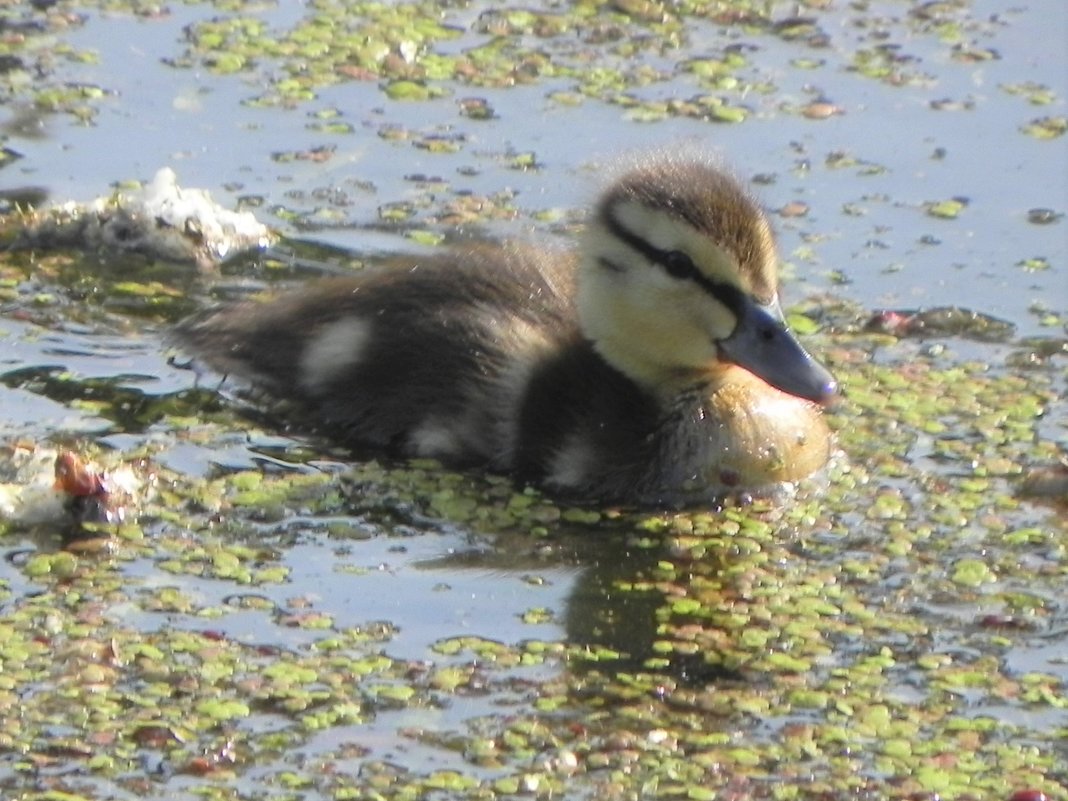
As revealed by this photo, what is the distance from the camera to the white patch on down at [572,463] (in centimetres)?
494

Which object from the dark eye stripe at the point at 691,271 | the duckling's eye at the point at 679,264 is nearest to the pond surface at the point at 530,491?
the dark eye stripe at the point at 691,271

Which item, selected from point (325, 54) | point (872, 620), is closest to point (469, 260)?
point (872, 620)

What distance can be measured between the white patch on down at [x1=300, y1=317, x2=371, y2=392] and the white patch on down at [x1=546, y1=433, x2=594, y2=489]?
56cm

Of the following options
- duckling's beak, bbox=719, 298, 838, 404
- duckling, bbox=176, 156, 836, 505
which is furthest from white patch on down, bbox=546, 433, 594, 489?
duckling's beak, bbox=719, 298, 838, 404

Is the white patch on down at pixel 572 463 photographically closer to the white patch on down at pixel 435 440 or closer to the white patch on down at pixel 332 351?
the white patch on down at pixel 435 440

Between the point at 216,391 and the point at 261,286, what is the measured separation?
62 centimetres

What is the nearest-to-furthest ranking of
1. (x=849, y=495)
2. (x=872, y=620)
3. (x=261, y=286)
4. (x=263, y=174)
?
(x=872, y=620)
(x=849, y=495)
(x=261, y=286)
(x=263, y=174)

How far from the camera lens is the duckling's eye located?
495cm

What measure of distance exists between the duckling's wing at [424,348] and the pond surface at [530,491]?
121 mm

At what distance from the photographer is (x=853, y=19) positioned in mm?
7934

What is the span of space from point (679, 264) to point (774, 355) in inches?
11.2

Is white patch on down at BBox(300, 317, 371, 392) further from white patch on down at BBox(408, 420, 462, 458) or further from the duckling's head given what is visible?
the duckling's head

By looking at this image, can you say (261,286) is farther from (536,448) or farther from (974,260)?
(974,260)

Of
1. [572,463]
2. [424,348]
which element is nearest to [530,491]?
[572,463]
